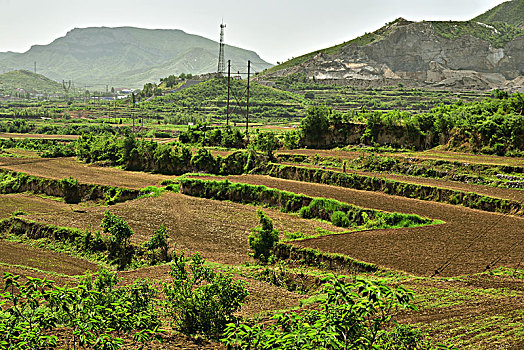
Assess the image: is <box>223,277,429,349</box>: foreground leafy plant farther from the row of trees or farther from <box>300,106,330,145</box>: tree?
<box>300,106,330,145</box>: tree

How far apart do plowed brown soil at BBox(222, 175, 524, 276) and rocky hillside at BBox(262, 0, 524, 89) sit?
8980 cm

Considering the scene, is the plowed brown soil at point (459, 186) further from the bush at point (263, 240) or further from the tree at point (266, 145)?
the bush at point (263, 240)

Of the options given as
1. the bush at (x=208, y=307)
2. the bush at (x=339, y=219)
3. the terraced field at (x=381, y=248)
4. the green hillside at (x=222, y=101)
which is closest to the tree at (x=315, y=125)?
the terraced field at (x=381, y=248)

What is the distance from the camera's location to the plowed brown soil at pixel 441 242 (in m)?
17.0

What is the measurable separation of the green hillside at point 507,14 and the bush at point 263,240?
144866 mm

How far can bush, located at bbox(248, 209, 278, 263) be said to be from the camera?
20.2 metres

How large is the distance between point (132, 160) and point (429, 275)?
34873mm

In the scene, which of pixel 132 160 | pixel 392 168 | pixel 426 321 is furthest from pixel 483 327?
pixel 132 160

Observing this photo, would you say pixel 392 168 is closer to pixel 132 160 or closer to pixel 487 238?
pixel 487 238

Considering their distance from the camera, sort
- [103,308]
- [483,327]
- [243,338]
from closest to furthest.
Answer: [243,338], [103,308], [483,327]

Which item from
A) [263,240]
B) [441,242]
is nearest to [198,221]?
[263,240]

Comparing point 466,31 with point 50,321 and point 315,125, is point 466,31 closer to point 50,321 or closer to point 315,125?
point 315,125

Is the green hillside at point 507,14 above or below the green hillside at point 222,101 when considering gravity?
above

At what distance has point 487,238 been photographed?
19422 mm
